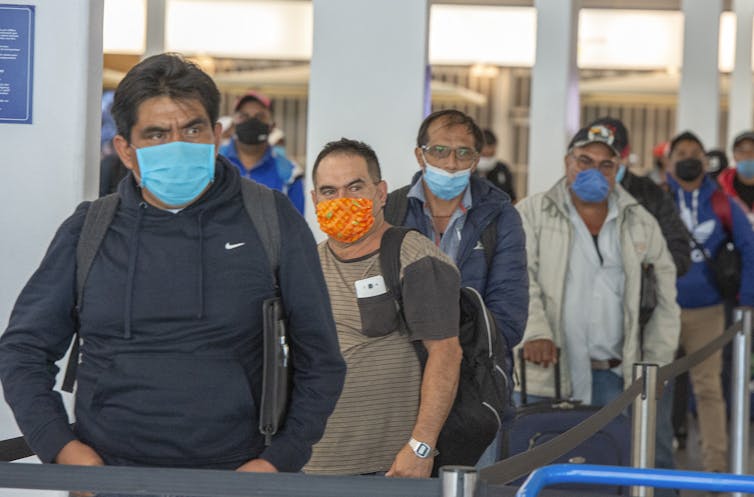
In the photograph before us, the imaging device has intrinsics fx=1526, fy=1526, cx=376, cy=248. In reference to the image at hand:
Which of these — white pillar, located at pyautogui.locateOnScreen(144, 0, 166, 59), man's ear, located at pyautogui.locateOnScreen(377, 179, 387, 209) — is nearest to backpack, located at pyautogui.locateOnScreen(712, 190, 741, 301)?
white pillar, located at pyautogui.locateOnScreen(144, 0, 166, 59)

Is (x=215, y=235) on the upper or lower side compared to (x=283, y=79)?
lower

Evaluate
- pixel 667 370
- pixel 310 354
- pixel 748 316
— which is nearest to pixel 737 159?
pixel 748 316

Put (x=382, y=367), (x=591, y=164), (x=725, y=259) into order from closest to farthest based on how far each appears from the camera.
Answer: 1. (x=382, y=367)
2. (x=591, y=164)
3. (x=725, y=259)

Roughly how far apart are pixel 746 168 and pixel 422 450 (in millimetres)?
7551

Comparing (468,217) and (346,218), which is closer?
(346,218)

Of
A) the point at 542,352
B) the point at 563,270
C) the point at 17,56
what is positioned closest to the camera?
the point at 17,56

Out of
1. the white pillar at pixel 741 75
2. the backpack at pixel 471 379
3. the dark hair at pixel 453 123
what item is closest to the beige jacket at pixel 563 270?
the dark hair at pixel 453 123

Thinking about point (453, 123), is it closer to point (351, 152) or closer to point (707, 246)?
point (351, 152)

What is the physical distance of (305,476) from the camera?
301 cm

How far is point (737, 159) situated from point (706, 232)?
2159 mm

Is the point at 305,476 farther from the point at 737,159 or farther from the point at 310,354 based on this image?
the point at 737,159

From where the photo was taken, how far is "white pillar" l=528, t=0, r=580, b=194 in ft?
36.7

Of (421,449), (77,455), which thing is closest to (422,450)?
(421,449)

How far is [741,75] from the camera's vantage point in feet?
54.4
